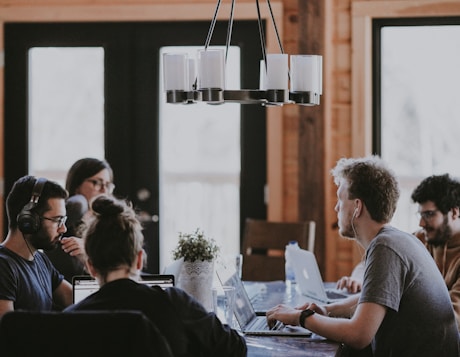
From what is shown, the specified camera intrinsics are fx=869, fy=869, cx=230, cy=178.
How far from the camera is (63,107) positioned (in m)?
5.74

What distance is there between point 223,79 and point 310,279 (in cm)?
100

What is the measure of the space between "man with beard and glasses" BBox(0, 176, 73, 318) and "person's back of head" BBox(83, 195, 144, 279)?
1.92 ft

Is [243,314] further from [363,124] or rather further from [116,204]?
[363,124]

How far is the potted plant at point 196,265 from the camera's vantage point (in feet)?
10.4

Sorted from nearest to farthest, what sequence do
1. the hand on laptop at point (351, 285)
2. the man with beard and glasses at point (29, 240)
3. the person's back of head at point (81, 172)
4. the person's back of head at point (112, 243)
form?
the person's back of head at point (112, 243)
the man with beard and glasses at point (29, 240)
the hand on laptop at point (351, 285)
the person's back of head at point (81, 172)

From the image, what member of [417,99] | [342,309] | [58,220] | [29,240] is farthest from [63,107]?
[342,309]

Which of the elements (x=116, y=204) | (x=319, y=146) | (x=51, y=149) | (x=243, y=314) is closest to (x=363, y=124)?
(x=319, y=146)

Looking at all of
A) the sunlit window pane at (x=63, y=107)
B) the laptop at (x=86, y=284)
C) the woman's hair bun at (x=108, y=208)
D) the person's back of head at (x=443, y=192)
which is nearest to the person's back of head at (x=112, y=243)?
the woman's hair bun at (x=108, y=208)

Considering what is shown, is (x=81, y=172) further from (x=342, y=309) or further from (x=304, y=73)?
(x=342, y=309)

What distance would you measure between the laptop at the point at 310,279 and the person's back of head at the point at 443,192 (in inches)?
22.6

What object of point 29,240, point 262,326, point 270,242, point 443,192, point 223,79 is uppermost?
point 223,79

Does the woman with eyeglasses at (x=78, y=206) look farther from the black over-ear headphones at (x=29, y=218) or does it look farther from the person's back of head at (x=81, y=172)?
the black over-ear headphones at (x=29, y=218)

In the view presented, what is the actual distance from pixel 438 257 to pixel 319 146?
5.40ft

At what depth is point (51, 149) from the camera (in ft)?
18.9
